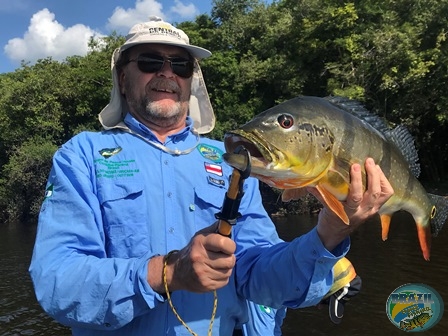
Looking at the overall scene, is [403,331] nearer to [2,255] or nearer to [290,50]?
[2,255]

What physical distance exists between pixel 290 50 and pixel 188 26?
57.1 feet

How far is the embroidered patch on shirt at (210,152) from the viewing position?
120 inches

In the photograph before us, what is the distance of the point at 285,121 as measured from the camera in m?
2.16

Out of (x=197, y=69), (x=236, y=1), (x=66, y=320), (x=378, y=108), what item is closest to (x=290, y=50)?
(x=378, y=108)

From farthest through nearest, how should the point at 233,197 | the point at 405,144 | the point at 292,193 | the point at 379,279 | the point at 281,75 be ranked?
1. the point at 281,75
2. the point at 379,279
3. the point at 405,144
4. the point at 292,193
5. the point at 233,197

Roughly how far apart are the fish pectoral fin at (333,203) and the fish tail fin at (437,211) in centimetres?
111

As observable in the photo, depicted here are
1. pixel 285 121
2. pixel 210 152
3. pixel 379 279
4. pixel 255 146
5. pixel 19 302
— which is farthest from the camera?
pixel 19 302

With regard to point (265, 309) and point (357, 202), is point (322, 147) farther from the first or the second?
point (265, 309)

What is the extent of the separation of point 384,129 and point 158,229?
147 cm

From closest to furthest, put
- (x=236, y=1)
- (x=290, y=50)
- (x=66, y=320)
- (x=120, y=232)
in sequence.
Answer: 1. (x=66, y=320)
2. (x=120, y=232)
3. (x=290, y=50)
4. (x=236, y=1)

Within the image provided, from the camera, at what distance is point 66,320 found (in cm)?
220

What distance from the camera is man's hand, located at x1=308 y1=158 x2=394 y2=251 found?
2.23 meters

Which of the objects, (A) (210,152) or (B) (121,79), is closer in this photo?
(A) (210,152)

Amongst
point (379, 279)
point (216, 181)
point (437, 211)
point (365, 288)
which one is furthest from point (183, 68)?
point (379, 279)
